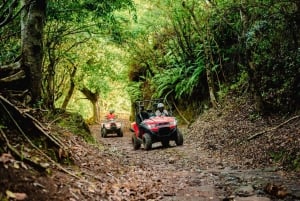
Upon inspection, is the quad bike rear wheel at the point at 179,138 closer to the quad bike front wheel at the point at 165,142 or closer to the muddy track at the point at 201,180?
the quad bike front wheel at the point at 165,142

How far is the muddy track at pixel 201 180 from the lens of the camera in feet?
24.7

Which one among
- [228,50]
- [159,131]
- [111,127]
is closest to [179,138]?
[159,131]

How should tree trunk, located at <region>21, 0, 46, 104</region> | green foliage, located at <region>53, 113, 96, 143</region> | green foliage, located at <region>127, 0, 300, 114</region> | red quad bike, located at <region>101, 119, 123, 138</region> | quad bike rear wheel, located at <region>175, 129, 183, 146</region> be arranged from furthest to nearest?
red quad bike, located at <region>101, 119, 123, 138</region> < quad bike rear wheel, located at <region>175, 129, 183, 146</region> < green foliage, located at <region>127, 0, 300, 114</region> < green foliage, located at <region>53, 113, 96, 143</region> < tree trunk, located at <region>21, 0, 46, 104</region>

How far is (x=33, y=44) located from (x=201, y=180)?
16.2 ft

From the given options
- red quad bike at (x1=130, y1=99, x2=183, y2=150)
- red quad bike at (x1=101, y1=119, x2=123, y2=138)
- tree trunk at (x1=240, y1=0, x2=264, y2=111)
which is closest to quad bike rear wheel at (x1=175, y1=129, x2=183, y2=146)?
red quad bike at (x1=130, y1=99, x2=183, y2=150)

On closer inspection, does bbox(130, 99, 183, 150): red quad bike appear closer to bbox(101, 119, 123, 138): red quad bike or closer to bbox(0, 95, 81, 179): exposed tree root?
bbox(0, 95, 81, 179): exposed tree root

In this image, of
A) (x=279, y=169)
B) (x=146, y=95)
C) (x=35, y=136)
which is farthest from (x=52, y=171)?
(x=146, y=95)

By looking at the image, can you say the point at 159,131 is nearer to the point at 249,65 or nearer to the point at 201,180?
the point at 249,65

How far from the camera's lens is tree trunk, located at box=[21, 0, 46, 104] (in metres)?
9.13

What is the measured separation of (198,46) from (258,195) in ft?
52.4

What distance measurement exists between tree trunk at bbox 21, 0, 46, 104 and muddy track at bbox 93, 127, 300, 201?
116 inches

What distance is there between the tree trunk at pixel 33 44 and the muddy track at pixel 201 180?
2.95 meters

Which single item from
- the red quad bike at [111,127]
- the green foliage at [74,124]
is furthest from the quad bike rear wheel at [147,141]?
the red quad bike at [111,127]

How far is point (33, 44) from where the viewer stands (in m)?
9.20
